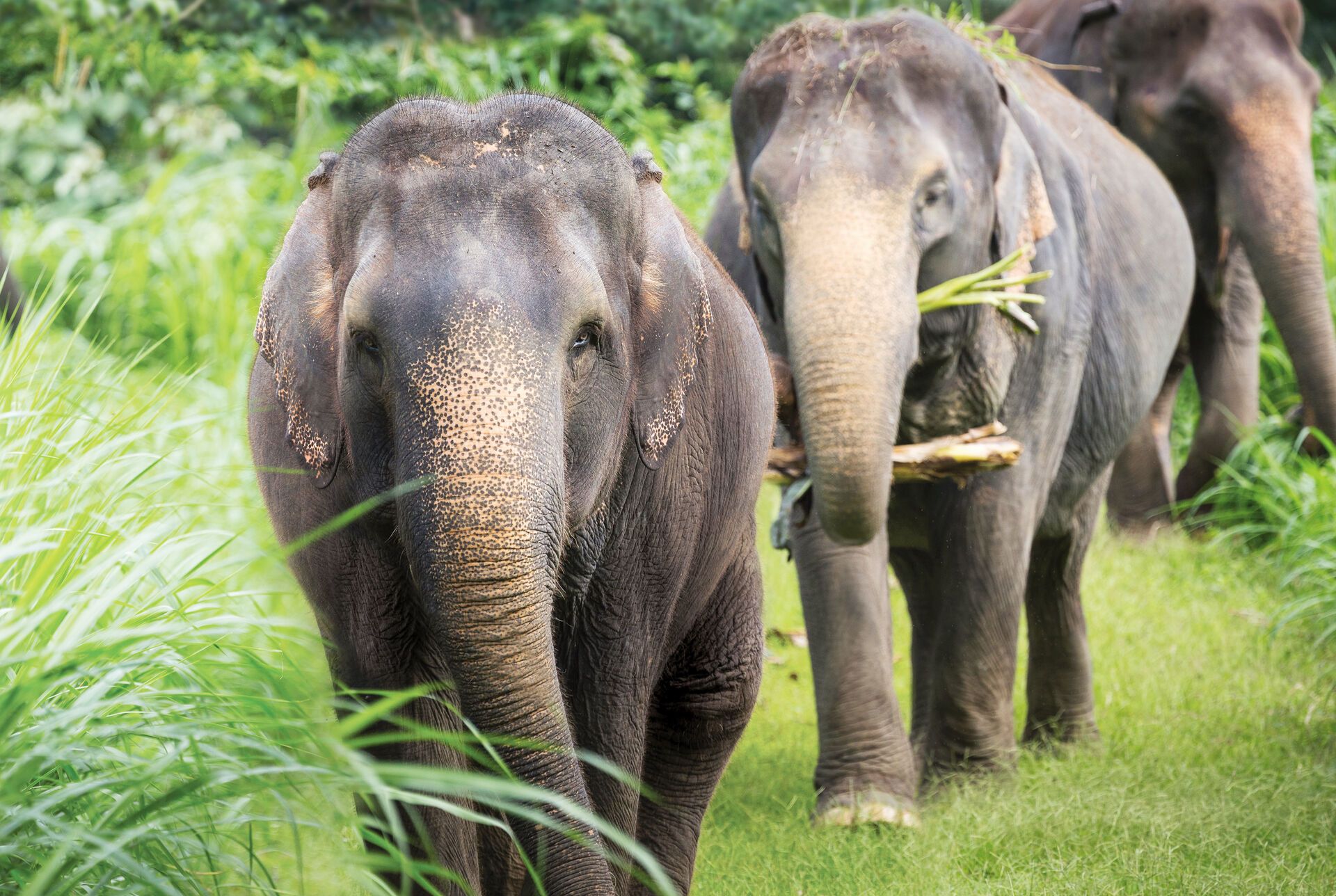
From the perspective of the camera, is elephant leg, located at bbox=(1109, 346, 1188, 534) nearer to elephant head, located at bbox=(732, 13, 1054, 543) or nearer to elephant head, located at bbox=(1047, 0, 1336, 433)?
elephant head, located at bbox=(1047, 0, 1336, 433)

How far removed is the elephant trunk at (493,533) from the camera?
7.30 ft

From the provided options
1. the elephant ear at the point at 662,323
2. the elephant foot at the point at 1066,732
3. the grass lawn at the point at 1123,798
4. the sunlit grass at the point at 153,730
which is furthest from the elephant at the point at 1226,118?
the sunlit grass at the point at 153,730

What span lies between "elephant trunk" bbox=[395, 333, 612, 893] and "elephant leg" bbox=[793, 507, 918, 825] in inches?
74.3

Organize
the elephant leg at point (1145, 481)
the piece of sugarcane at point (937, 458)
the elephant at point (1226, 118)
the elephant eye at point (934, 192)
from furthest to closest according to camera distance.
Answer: the elephant leg at point (1145, 481), the elephant at point (1226, 118), the piece of sugarcane at point (937, 458), the elephant eye at point (934, 192)

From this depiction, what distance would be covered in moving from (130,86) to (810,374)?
667 cm

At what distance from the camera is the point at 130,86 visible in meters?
9.34

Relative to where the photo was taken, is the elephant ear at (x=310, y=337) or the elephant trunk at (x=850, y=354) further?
the elephant trunk at (x=850, y=354)

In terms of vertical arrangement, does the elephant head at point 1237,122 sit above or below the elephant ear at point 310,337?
below

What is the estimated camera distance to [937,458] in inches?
162

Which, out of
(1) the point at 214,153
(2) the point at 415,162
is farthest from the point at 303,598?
(1) the point at 214,153

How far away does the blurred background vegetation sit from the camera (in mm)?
2156

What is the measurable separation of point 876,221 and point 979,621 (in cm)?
109

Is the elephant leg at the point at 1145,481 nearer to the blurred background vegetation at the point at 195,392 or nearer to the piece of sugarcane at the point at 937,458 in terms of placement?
the blurred background vegetation at the point at 195,392

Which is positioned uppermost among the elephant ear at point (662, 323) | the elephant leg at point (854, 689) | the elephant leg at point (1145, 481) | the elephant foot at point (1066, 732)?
the elephant ear at point (662, 323)
